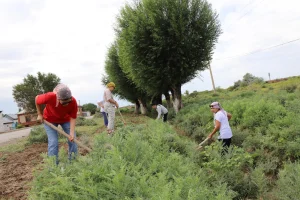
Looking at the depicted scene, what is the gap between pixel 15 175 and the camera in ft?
20.8

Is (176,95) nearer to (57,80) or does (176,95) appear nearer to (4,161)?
(4,161)

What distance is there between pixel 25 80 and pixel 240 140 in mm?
50690

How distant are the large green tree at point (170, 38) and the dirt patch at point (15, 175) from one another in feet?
34.8

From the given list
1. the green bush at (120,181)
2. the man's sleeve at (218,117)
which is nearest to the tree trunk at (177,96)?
the man's sleeve at (218,117)

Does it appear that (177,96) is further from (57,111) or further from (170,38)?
(57,111)

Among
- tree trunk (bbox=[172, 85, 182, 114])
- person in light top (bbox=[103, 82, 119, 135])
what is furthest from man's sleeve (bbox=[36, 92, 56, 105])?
tree trunk (bbox=[172, 85, 182, 114])

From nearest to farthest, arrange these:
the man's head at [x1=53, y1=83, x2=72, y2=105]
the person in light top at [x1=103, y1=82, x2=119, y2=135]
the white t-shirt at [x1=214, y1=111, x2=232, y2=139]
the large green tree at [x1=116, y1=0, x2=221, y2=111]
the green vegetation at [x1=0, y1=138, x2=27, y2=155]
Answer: the man's head at [x1=53, y1=83, x2=72, y2=105], the white t-shirt at [x1=214, y1=111, x2=232, y2=139], the person in light top at [x1=103, y1=82, x2=119, y2=135], the green vegetation at [x1=0, y1=138, x2=27, y2=155], the large green tree at [x1=116, y1=0, x2=221, y2=111]

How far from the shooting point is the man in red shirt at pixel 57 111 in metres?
4.91

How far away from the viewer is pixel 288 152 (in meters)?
6.27

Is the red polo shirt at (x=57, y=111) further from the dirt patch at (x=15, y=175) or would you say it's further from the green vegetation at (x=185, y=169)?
the dirt patch at (x=15, y=175)

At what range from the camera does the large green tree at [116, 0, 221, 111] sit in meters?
16.6

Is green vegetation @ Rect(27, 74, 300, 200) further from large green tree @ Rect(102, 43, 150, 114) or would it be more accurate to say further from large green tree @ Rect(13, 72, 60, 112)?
large green tree @ Rect(13, 72, 60, 112)

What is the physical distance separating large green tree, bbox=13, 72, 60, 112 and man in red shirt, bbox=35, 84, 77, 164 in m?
48.0

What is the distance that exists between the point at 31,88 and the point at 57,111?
1940 inches
